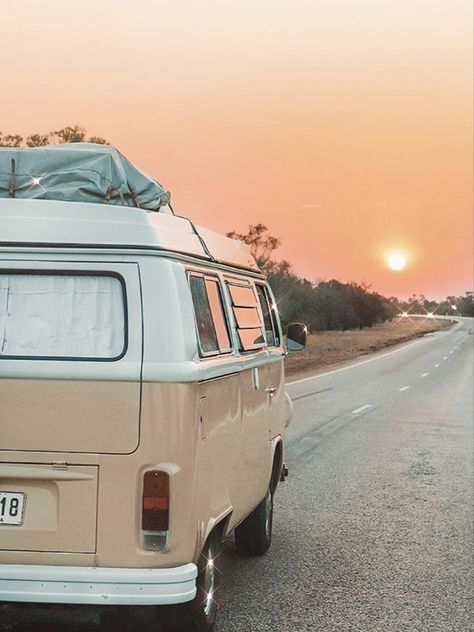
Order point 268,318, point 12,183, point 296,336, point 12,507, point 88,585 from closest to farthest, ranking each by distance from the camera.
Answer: point 88,585 < point 12,507 < point 12,183 < point 268,318 < point 296,336

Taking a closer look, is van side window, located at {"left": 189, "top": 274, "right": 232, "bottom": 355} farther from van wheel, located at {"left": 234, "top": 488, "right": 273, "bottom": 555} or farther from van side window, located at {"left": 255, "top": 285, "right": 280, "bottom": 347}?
van wheel, located at {"left": 234, "top": 488, "right": 273, "bottom": 555}

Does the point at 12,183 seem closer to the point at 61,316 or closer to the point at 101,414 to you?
the point at 61,316

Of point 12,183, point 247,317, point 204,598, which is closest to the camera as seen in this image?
point 204,598

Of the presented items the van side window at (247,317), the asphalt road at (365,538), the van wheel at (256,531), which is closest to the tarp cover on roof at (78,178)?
the van side window at (247,317)

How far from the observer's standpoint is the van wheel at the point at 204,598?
4805 millimetres

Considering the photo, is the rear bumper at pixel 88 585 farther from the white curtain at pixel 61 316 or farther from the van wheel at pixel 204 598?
the white curtain at pixel 61 316

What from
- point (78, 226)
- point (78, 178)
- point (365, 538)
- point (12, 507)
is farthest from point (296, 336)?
point (12, 507)

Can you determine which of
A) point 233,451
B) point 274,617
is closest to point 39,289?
point 233,451

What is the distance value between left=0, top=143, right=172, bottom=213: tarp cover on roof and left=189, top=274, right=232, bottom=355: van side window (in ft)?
1.69

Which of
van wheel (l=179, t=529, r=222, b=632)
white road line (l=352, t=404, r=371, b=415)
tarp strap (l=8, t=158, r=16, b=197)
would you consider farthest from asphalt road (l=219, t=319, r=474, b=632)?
tarp strap (l=8, t=158, r=16, b=197)

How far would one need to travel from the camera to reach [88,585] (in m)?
4.32

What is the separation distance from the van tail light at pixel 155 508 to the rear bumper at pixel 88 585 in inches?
5.1

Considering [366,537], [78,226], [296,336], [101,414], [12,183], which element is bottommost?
[366,537]

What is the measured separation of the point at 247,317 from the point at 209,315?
124cm
